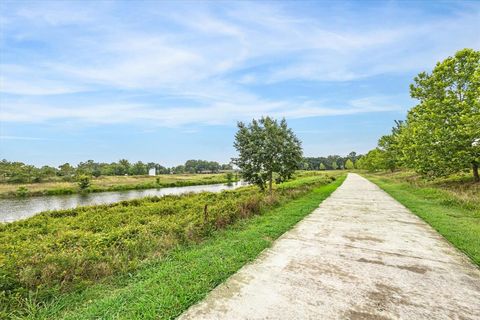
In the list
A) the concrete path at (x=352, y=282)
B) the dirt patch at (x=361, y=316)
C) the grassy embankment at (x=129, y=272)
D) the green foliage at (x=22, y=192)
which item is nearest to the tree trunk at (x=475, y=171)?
the concrete path at (x=352, y=282)

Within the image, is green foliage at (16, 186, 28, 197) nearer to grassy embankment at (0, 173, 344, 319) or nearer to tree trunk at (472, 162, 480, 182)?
grassy embankment at (0, 173, 344, 319)

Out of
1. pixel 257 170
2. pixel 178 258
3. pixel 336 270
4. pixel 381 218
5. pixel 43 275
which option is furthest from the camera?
pixel 257 170

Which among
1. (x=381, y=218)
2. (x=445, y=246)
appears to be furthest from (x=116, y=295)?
(x=381, y=218)

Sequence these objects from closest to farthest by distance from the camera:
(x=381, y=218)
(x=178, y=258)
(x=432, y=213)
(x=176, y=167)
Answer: (x=178, y=258) → (x=381, y=218) → (x=432, y=213) → (x=176, y=167)

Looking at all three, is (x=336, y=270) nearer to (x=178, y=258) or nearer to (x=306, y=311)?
(x=306, y=311)

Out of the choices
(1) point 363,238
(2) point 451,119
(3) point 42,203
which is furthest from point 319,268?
(3) point 42,203

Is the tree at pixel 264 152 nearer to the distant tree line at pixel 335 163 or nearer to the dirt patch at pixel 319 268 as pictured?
the dirt patch at pixel 319 268

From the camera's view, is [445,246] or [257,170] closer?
[445,246]

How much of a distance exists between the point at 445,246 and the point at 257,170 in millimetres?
10757

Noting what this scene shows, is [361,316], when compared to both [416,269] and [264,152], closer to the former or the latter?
[416,269]

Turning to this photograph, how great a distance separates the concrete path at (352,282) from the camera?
3.04m

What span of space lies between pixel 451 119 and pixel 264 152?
37.0ft

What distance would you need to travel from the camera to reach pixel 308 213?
9.64m

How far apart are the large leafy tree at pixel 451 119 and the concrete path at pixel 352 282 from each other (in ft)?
35.2
